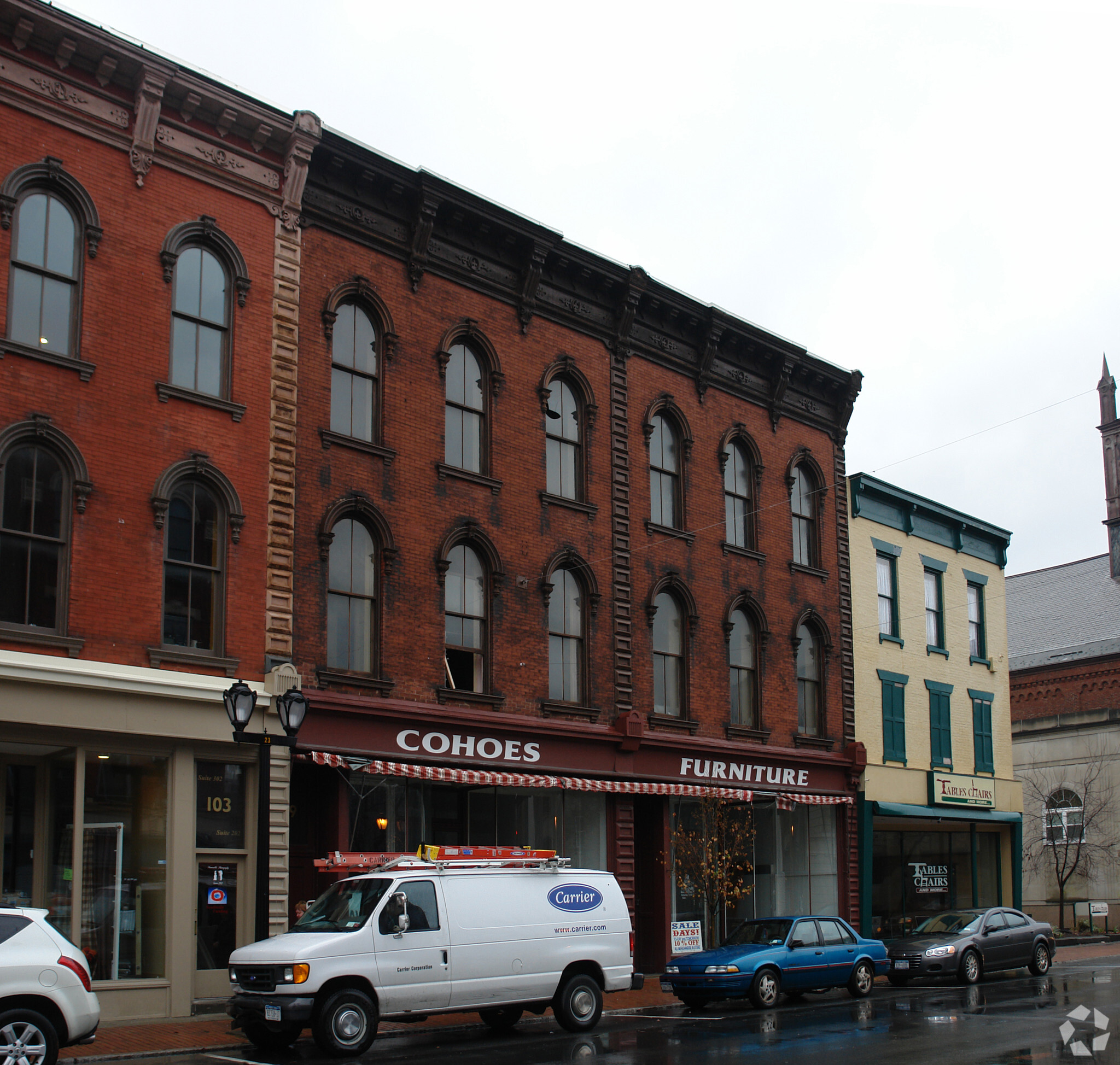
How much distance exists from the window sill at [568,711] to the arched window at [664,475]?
4.73 meters

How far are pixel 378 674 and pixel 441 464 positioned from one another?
4007 millimetres

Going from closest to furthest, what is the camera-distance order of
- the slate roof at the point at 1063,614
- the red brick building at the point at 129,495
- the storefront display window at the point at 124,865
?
the red brick building at the point at 129,495 < the storefront display window at the point at 124,865 < the slate roof at the point at 1063,614

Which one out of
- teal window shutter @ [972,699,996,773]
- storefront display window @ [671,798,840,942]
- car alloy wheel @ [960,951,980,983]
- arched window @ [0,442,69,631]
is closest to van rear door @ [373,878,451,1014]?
arched window @ [0,442,69,631]

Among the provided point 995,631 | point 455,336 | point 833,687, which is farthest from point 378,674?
point 995,631

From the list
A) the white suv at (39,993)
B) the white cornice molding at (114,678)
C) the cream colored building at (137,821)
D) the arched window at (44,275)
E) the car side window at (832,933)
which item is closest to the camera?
the white suv at (39,993)

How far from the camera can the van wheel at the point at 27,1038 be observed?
12031 millimetres

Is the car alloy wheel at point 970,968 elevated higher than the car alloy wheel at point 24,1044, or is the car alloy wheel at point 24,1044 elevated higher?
the car alloy wheel at point 24,1044

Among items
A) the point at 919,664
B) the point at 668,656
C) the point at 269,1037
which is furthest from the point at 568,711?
the point at 919,664

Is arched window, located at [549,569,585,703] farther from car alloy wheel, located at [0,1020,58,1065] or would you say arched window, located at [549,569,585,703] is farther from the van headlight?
car alloy wheel, located at [0,1020,58,1065]

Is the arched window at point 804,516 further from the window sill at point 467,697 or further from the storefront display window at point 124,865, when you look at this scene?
the storefront display window at point 124,865

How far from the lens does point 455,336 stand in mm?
23938

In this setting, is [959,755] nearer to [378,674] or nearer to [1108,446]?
[378,674]

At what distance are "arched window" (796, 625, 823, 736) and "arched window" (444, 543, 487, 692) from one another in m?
9.90

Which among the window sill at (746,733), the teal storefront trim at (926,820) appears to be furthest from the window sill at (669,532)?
the teal storefront trim at (926,820)
